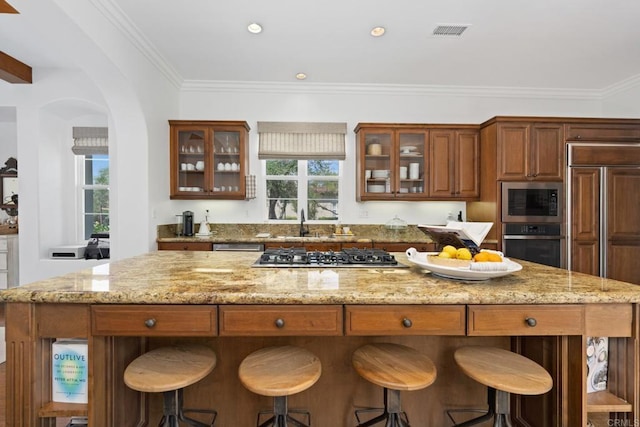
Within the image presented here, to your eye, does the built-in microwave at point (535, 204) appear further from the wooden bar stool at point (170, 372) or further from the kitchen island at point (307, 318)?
the wooden bar stool at point (170, 372)

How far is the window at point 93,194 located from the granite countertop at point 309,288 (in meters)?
3.79

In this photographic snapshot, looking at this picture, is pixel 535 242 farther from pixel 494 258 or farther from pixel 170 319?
pixel 170 319

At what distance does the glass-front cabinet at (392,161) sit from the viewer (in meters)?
4.05

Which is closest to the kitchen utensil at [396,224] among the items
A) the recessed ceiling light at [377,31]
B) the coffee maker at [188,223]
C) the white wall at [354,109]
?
the white wall at [354,109]

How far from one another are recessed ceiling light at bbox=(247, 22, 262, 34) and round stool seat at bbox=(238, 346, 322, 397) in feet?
9.14

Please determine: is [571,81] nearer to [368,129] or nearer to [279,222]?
[368,129]

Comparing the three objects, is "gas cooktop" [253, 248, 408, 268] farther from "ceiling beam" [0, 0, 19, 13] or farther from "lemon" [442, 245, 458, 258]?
"ceiling beam" [0, 0, 19, 13]

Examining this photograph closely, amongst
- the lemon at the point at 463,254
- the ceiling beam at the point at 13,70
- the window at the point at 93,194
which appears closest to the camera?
the lemon at the point at 463,254

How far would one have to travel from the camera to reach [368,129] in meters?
4.06

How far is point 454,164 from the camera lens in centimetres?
401

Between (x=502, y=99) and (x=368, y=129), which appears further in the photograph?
(x=502, y=99)

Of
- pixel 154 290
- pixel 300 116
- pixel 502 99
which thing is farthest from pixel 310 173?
pixel 154 290

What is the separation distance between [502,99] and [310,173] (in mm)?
2926

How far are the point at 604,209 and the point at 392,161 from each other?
8.06 feet
